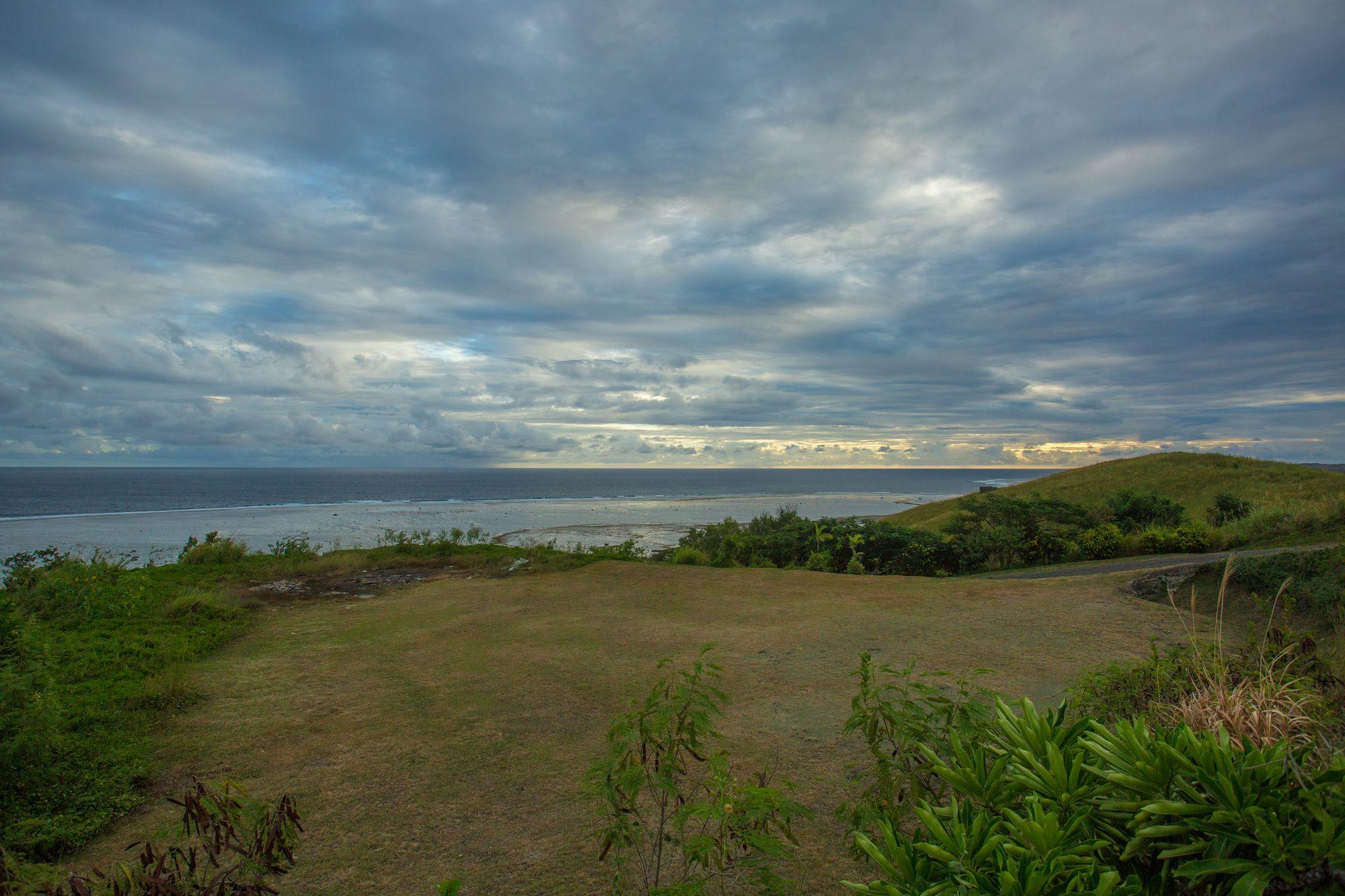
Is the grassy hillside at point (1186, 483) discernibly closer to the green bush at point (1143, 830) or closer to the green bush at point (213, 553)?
the green bush at point (213, 553)

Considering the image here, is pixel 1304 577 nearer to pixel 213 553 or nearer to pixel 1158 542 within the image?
pixel 1158 542

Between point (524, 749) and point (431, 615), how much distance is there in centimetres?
505

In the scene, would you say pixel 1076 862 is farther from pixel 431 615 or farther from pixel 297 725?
pixel 431 615

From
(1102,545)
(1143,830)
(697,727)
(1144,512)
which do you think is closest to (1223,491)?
(1144,512)

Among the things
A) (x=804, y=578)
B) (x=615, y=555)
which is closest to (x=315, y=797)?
(x=804, y=578)

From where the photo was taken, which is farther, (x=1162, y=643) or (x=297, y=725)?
(x=1162, y=643)

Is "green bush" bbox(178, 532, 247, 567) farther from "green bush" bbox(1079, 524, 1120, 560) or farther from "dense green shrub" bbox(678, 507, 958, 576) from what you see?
"green bush" bbox(1079, 524, 1120, 560)

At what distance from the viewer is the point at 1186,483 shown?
889 inches

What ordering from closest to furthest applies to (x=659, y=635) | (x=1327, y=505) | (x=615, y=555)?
1. (x=659, y=635)
2. (x=1327, y=505)
3. (x=615, y=555)

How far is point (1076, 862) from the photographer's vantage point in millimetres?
1604

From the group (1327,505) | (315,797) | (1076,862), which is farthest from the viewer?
(1327,505)

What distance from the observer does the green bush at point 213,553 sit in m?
13.4

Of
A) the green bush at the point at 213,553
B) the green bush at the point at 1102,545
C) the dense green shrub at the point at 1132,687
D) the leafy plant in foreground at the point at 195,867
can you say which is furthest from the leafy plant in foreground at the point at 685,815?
the green bush at the point at 213,553

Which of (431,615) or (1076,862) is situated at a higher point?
(1076,862)
